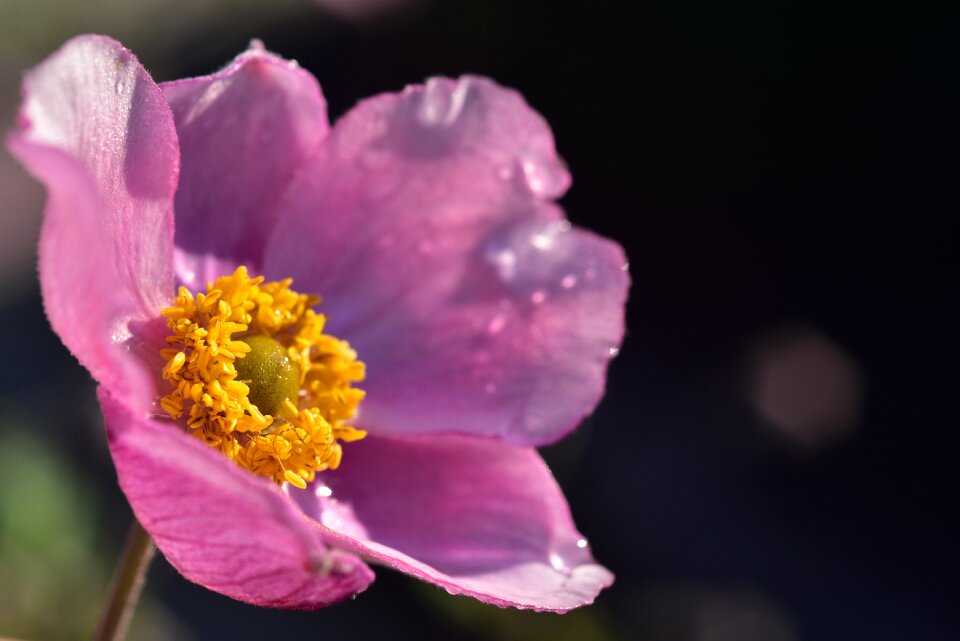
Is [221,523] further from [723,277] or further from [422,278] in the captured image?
[723,277]

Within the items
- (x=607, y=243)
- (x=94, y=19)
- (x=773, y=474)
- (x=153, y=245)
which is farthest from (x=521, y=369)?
(x=94, y=19)

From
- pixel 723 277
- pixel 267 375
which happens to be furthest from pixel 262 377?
pixel 723 277

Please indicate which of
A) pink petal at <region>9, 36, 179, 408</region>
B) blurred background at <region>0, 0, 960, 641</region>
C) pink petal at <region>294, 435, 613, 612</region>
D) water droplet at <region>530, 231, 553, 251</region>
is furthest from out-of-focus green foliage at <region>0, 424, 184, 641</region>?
water droplet at <region>530, 231, 553, 251</region>

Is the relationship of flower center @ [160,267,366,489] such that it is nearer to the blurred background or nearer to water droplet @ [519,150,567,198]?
water droplet @ [519,150,567,198]

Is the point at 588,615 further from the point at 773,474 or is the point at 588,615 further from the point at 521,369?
the point at 521,369

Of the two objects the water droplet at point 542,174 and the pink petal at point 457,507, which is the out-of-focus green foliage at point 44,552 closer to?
the pink petal at point 457,507

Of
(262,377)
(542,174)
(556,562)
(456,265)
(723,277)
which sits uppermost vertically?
(542,174)
